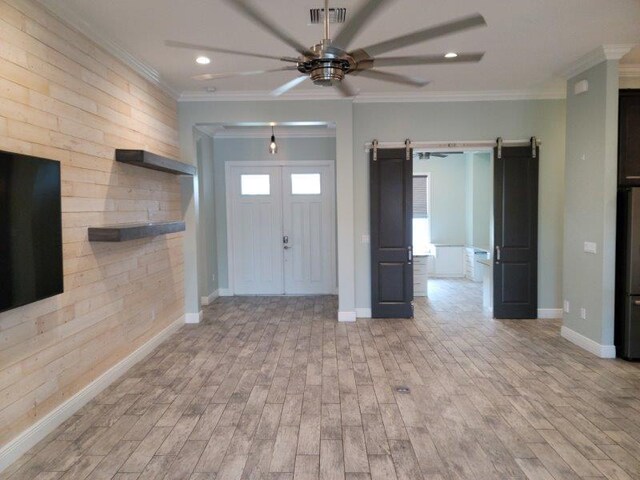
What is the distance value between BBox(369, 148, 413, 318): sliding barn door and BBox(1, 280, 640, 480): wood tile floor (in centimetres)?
80

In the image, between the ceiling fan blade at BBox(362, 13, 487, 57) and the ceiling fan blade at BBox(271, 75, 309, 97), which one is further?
the ceiling fan blade at BBox(271, 75, 309, 97)

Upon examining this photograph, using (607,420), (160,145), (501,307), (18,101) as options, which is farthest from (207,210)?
(607,420)

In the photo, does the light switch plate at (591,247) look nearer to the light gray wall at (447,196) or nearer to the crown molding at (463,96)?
the crown molding at (463,96)

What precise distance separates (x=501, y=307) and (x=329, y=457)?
3995mm

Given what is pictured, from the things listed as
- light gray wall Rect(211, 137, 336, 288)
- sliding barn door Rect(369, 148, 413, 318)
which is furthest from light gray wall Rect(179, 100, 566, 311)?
light gray wall Rect(211, 137, 336, 288)

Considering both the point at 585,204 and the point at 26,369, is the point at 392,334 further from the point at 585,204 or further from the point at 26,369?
the point at 26,369

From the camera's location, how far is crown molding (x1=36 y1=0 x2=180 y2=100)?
9.77ft

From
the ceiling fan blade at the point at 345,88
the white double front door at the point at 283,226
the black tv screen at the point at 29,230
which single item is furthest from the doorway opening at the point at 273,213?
the black tv screen at the point at 29,230

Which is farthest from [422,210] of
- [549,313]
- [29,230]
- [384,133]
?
[29,230]

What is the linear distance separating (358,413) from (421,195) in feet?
23.0

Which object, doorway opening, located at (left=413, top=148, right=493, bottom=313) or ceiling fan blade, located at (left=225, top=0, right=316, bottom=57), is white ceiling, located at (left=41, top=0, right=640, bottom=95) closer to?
ceiling fan blade, located at (left=225, top=0, right=316, bottom=57)

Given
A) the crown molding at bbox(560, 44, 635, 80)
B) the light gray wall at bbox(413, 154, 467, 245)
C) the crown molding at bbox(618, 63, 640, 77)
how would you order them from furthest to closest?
1. the light gray wall at bbox(413, 154, 467, 245)
2. the crown molding at bbox(618, 63, 640, 77)
3. the crown molding at bbox(560, 44, 635, 80)

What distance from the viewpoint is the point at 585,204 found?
4.36 m

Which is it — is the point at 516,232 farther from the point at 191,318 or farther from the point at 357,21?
the point at 191,318
